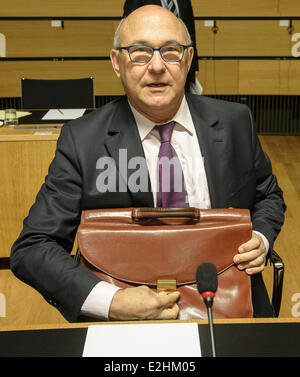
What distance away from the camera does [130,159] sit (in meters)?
1.41

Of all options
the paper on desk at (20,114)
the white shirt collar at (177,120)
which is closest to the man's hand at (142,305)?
the white shirt collar at (177,120)

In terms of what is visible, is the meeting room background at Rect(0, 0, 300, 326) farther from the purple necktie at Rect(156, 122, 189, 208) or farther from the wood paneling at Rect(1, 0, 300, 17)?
the purple necktie at Rect(156, 122, 189, 208)

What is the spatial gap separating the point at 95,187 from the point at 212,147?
383 millimetres

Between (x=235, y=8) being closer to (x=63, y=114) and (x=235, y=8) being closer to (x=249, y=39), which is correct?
(x=249, y=39)

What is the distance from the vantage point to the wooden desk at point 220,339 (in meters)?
0.89

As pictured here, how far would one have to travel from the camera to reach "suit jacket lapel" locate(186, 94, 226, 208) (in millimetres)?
1452

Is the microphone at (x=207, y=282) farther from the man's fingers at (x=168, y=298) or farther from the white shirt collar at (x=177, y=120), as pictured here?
the white shirt collar at (x=177, y=120)

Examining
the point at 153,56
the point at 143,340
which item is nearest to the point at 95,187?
the point at 153,56

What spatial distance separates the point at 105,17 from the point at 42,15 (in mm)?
645

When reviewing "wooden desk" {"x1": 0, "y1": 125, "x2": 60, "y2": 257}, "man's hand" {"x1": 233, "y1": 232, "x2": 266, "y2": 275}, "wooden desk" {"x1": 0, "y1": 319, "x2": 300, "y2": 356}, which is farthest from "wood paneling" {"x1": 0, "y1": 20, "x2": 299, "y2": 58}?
"wooden desk" {"x1": 0, "y1": 319, "x2": 300, "y2": 356}

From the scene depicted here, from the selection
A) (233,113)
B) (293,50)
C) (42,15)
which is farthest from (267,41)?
(233,113)

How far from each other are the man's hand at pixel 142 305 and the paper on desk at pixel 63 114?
6.83 ft

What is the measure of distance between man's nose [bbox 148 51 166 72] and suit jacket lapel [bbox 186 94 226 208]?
0.24 m

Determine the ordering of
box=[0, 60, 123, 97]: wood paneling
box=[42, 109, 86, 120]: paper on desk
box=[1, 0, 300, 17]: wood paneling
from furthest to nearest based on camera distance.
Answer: box=[0, 60, 123, 97]: wood paneling
box=[1, 0, 300, 17]: wood paneling
box=[42, 109, 86, 120]: paper on desk
